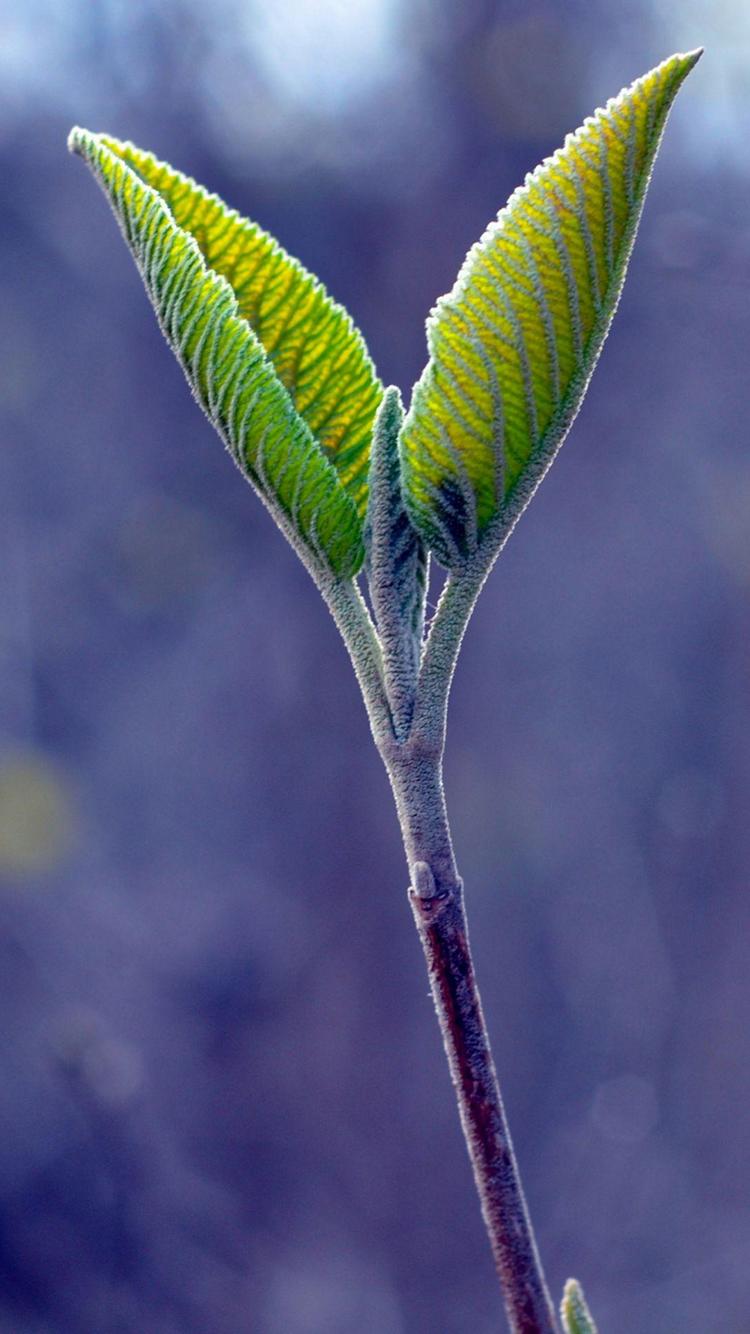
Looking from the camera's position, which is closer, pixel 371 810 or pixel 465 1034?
pixel 465 1034

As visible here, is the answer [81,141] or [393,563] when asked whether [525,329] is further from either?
[81,141]

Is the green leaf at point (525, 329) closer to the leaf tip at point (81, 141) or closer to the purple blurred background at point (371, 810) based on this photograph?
the leaf tip at point (81, 141)

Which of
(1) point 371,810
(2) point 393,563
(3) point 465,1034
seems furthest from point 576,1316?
(1) point 371,810

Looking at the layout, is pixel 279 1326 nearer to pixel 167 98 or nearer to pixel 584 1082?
pixel 584 1082

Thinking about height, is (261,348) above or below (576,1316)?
above

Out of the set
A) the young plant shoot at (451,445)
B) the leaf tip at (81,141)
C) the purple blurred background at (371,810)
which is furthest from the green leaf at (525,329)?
the purple blurred background at (371,810)

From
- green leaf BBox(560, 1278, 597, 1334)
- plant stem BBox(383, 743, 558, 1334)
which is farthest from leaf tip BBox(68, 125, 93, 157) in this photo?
green leaf BBox(560, 1278, 597, 1334)

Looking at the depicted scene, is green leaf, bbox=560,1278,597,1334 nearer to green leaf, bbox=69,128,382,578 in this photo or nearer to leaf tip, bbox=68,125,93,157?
green leaf, bbox=69,128,382,578
